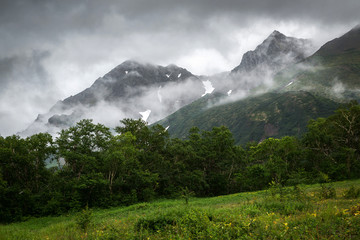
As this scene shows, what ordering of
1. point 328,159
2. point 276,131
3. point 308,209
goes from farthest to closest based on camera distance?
point 276,131 → point 328,159 → point 308,209

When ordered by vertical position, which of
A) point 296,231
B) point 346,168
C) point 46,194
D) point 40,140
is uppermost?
point 40,140

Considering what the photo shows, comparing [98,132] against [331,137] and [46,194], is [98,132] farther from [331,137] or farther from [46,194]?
[331,137]

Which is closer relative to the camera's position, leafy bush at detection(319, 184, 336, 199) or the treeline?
leafy bush at detection(319, 184, 336, 199)

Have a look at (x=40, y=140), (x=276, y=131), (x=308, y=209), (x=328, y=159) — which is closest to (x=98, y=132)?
(x=40, y=140)

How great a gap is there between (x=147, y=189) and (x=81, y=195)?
9573mm

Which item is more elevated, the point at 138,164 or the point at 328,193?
the point at 138,164

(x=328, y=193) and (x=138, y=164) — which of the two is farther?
(x=138, y=164)

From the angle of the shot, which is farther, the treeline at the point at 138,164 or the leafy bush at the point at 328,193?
the treeline at the point at 138,164

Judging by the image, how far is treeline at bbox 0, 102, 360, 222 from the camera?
2541 centimetres

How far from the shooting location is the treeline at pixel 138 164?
2541 cm

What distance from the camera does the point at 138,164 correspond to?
32781mm

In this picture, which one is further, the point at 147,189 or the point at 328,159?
the point at 328,159

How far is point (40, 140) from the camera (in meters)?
27.3

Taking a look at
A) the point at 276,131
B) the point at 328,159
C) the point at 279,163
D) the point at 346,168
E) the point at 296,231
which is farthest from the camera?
the point at 276,131
